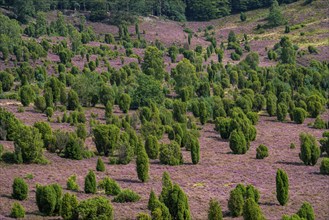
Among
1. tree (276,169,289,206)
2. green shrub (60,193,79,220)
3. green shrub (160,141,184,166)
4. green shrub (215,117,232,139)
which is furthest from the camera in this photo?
green shrub (215,117,232,139)

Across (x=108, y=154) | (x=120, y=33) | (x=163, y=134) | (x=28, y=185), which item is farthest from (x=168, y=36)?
(x=28, y=185)

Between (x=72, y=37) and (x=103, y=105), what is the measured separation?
34.0m

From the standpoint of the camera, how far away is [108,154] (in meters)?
43.1

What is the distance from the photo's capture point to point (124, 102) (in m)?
58.3

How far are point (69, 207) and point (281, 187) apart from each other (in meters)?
10.8

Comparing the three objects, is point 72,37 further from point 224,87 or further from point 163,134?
point 163,134

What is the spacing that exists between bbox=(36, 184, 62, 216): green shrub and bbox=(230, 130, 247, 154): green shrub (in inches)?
709

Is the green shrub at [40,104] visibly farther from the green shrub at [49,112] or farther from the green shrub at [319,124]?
the green shrub at [319,124]

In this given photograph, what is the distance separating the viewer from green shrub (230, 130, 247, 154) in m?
44.3

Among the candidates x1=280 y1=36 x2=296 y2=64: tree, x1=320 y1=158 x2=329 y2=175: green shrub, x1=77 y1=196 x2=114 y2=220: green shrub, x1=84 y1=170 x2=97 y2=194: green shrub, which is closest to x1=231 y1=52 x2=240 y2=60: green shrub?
x1=280 y1=36 x2=296 y2=64: tree

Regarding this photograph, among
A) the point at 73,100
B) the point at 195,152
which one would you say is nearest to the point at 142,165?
the point at 195,152

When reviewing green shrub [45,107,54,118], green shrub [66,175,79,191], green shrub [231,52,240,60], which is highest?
green shrub [231,52,240,60]

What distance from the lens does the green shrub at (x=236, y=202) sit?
98.3 ft

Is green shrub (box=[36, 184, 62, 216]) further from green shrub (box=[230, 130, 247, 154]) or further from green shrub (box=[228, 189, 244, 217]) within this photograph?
green shrub (box=[230, 130, 247, 154])
